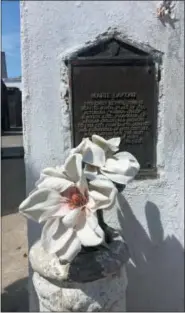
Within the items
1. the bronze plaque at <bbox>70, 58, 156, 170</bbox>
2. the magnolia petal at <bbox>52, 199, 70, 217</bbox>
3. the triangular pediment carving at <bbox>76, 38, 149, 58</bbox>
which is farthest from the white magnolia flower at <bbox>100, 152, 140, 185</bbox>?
the triangular pediment carving at <bbox>76, 38, 149, 58</bbox>

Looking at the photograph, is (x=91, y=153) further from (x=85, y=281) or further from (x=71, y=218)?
(x=85, y=281)

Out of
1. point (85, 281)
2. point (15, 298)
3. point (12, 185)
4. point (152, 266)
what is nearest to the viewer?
point (85, 281)

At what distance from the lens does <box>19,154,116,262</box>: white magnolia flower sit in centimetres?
181

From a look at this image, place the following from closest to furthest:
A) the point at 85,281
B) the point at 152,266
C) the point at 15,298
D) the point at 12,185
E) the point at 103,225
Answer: the point at 85,281 < the point at 103,225 < the point at 152,266 < the point at 15,298 < the point at 12,185

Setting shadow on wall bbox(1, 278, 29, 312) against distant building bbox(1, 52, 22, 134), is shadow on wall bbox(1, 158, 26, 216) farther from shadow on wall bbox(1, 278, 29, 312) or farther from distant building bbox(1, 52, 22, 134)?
distant building bbox(1, 52, 22, 134)

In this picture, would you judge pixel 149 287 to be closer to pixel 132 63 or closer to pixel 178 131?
pixel 178 131

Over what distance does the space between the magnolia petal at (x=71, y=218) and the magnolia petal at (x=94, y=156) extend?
0.79 feet

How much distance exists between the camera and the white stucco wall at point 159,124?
2197 millimetres

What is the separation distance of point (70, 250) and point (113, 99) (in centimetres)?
85

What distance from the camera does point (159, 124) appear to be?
2.33m

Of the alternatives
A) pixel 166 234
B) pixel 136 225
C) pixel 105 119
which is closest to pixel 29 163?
pixel 105 119

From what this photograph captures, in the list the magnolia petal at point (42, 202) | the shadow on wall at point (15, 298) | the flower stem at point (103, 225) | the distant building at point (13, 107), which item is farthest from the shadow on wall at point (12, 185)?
the magnolia petal at point (42, 202)

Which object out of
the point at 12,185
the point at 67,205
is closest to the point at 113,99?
the point at 67,205

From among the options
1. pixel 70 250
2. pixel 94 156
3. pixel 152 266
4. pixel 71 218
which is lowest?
pixel 152 266
